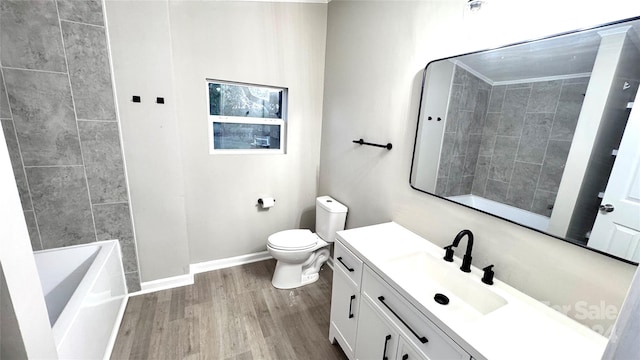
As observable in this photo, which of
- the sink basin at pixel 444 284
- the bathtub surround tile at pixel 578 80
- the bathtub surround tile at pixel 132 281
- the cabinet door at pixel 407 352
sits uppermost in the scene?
the bathtub surround tile at pixel 578 80

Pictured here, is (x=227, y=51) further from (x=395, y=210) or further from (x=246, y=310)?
(x=246, y=310)

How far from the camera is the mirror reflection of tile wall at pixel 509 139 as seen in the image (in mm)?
979

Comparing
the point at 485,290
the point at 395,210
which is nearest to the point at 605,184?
the point at 485,290

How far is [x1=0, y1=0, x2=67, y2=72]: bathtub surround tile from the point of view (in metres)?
1.45

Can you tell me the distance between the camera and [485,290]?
113 centimetres

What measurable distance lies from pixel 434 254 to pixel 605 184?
73 centimetres

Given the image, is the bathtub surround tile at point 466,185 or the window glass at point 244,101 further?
the window glass at point 244,101

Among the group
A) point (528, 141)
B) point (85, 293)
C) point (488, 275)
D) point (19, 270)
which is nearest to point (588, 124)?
point (528, 141)

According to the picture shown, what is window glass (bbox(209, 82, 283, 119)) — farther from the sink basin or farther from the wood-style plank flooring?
the sink basin

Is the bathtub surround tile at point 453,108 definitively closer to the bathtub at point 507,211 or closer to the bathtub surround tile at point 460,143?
the bathtub surround tile at point 460,143

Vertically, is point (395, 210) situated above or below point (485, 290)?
above

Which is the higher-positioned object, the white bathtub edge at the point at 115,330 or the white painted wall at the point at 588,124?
the white painted wall at the point at 588,124

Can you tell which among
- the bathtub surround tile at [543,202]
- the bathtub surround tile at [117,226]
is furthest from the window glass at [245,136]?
the bathtub surround tile at [543,202]

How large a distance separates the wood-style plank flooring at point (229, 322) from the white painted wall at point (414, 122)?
2.81 feet
